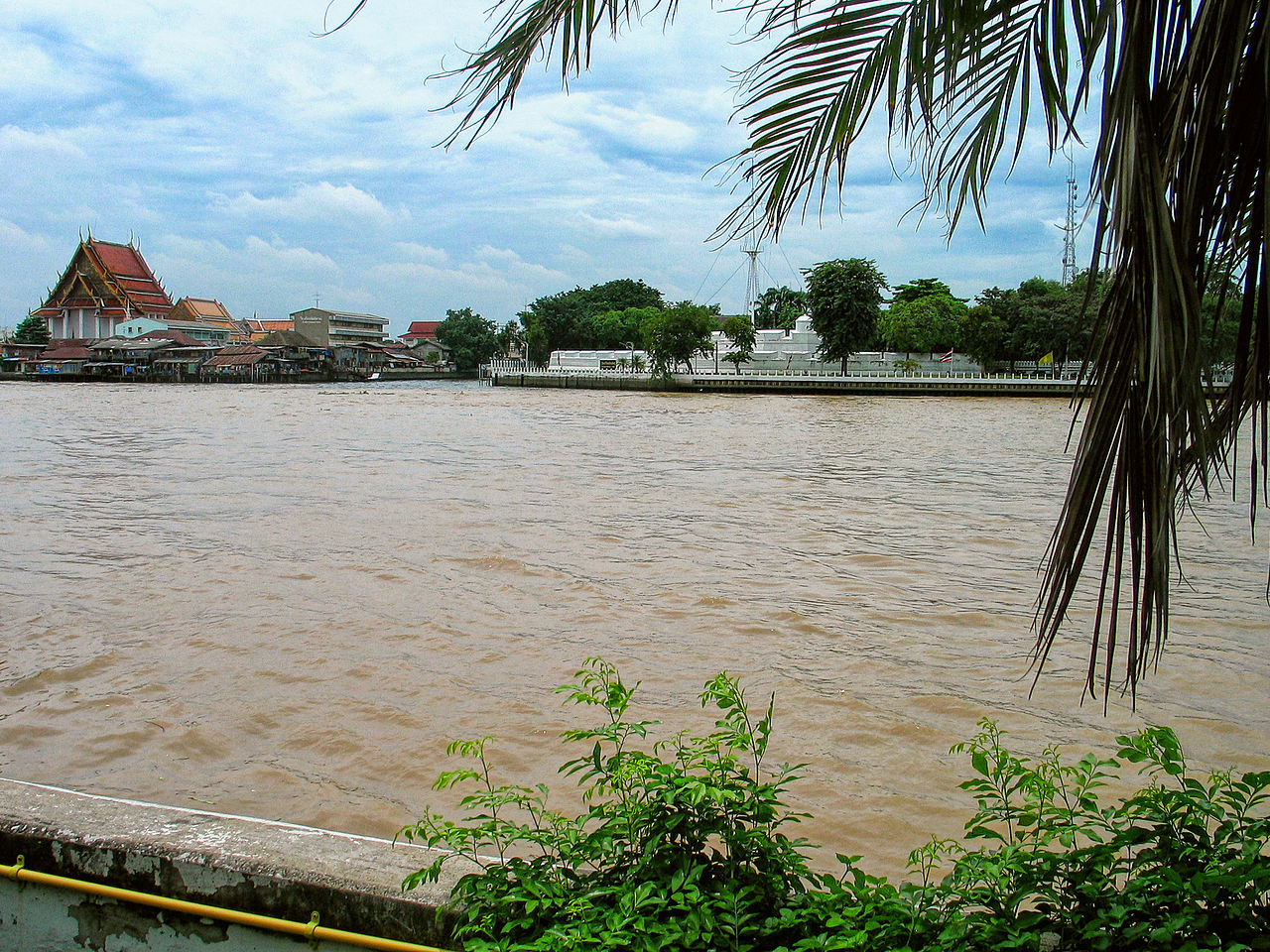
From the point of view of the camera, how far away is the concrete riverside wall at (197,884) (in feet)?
5.55

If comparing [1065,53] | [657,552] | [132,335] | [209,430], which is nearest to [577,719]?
[1065,53]

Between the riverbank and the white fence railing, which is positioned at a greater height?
the white fence railing

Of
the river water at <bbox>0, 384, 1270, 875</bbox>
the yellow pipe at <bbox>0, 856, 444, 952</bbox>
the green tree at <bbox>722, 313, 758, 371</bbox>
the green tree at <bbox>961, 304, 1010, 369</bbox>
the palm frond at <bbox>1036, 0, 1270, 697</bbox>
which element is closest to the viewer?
the palm frond at <bbox>1036, 0, 1270, 697</bbox>

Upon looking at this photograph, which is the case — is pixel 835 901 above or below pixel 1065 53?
below

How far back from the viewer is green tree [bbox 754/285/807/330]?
214 ft

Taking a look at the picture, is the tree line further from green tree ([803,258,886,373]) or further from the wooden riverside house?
the wooden riverside house

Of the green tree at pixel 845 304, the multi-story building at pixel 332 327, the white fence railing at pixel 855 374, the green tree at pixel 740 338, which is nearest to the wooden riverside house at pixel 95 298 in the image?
the multi-story building at pixel 332 327

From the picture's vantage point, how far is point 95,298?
6681cm

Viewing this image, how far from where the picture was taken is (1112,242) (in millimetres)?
1169

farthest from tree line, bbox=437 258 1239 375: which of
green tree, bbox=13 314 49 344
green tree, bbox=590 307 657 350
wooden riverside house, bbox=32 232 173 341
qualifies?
green tree, bbox=13 314 49 344

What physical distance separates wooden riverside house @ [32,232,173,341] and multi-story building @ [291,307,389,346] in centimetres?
963

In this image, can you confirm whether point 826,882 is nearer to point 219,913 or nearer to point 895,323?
point 219,913

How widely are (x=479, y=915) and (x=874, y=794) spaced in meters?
2.10

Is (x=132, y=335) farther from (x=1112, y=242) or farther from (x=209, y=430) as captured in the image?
(x=1112, y=242)
